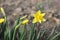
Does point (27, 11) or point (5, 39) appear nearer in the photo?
point (5, 39)

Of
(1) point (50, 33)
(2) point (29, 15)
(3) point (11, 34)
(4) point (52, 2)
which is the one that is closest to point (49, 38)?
(1) point (50, 33)

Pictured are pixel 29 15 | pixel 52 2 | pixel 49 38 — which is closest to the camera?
pixel 49 38

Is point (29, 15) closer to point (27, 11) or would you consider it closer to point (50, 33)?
point (27, 11)

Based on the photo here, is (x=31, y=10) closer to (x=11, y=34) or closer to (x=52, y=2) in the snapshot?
(x=52, y=2)

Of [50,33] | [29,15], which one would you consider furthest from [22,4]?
[50,33]

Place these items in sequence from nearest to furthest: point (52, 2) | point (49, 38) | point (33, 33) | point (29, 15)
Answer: point (33, 33) < point (49, 38) < point (29, 15) < point (52, 2)

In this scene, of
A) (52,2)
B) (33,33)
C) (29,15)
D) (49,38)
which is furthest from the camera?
(52,2)
